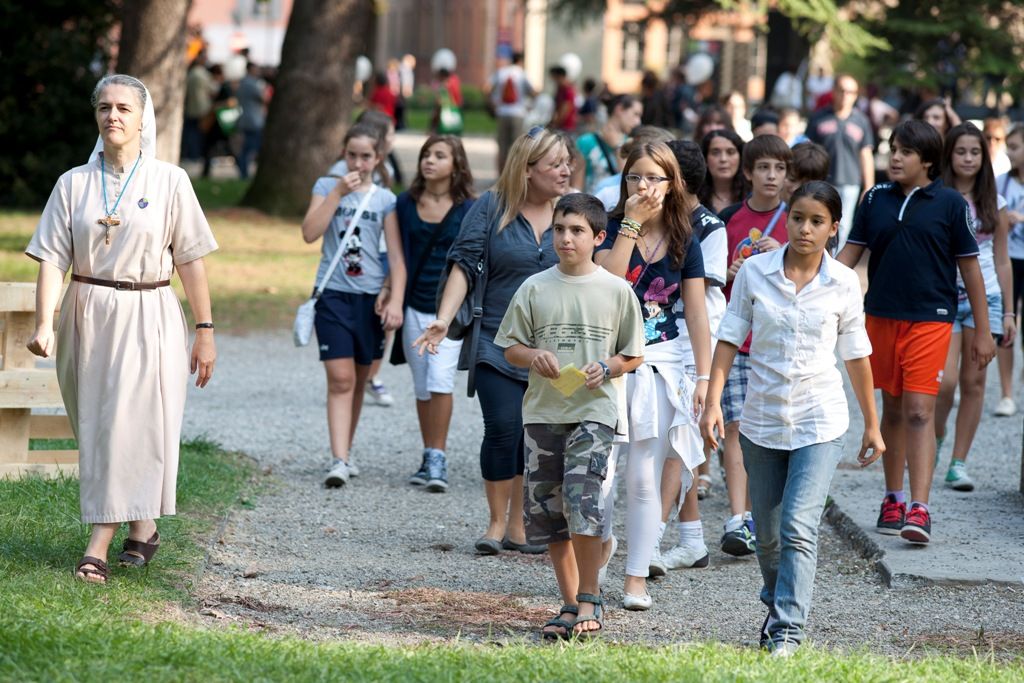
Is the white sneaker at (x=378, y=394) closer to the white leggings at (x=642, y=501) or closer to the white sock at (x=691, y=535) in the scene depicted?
the white sock at (x=691, y=535)

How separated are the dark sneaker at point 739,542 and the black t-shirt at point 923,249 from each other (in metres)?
1.23

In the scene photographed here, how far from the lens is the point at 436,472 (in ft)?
26.9

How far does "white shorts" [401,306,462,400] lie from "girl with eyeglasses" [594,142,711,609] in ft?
6.60

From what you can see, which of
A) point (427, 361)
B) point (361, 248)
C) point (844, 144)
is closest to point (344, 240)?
point (361, 248)

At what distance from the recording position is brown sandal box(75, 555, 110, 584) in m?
5.63

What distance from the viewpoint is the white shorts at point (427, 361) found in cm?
798

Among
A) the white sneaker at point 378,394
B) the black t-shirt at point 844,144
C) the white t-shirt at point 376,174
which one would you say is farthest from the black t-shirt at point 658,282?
the black t-shirt at point 844,144

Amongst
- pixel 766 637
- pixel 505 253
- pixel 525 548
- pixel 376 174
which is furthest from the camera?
pixel 376 174

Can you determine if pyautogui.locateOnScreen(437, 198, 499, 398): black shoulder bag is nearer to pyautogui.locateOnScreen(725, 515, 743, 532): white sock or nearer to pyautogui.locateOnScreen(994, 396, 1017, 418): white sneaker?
pyautogui.locateOnScreen(725, 515, 743, 532): white sock

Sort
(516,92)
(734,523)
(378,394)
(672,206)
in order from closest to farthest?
(672,206)
(734,523)
(378,394)
(516,92)

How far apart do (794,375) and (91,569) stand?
2733 mm

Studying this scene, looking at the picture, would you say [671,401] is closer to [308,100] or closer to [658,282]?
[658,282]

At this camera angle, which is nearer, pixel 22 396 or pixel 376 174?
pixel 22 396

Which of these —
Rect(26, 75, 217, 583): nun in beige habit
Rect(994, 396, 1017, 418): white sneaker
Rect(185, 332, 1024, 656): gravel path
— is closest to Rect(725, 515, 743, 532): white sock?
Rect(185, 332, 1024, 656): gravel path
